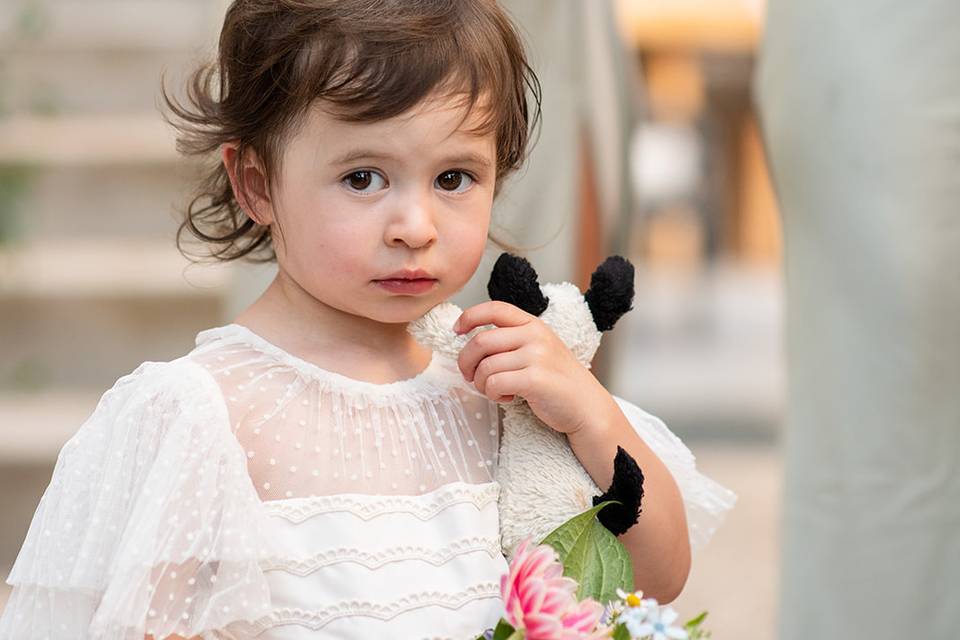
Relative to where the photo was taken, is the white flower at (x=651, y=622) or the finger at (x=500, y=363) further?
the finger at (x=500, y=363)

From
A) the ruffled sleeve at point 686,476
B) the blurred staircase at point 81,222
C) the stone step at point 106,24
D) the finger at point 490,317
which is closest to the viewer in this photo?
the finger at point 490,317

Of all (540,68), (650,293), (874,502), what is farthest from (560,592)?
(650,293)

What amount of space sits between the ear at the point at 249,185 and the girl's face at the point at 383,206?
1.6 inches

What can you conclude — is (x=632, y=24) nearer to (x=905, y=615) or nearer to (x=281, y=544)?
(x=905, y=615)

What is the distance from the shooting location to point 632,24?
555cm

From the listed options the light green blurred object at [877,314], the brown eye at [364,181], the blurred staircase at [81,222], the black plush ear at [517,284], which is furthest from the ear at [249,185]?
the blurred staircase at [81,222]

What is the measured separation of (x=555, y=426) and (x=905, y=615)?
646 mm

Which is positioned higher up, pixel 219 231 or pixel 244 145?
pixel 244 145

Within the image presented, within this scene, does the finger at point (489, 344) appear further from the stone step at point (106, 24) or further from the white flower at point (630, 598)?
the stone step at point (106, 24)

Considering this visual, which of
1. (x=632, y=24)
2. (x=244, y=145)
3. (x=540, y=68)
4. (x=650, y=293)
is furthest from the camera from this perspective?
(x=650, y=293)

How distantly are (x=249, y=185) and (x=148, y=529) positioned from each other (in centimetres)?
35

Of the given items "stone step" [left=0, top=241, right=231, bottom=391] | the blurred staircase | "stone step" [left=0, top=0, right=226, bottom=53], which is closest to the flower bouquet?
the blurred staircase

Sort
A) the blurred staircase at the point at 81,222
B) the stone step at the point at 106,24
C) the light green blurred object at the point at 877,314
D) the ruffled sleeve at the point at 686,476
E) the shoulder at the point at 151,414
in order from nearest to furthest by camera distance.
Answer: the shoulder at the point at 151,414 → the ruffled sleeve at the point at 686,476 → the light green blurred object at the point at 877,314 → the blurred staircase at the point at 81,222 → the stone step at the point at 106,24

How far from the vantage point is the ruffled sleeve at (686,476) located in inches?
57.4
